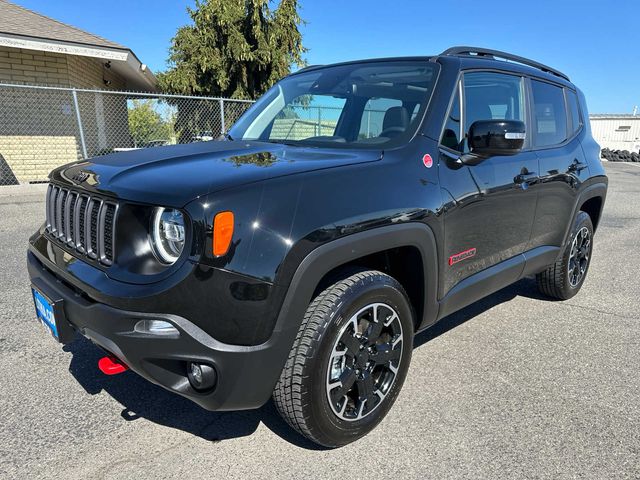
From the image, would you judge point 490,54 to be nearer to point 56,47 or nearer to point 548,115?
point 548,115

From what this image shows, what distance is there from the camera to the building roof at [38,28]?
10.9 meters

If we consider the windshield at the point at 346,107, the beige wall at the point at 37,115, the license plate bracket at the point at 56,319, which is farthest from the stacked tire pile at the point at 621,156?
the license plate bracket at the point at 56,319

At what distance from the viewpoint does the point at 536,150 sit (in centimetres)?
355

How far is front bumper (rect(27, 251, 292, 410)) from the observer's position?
1.87 m

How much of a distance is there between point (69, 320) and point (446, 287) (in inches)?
76.0

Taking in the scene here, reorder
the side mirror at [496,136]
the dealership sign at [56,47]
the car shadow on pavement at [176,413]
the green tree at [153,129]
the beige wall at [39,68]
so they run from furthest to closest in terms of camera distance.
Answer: the green tree at [153,129], the beige wall at [39,68], the dealership sign at [56,47], the side mirror at [496,136], the car shadow on pavement at [176,413]

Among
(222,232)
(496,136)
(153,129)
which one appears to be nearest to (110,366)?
(222,232)

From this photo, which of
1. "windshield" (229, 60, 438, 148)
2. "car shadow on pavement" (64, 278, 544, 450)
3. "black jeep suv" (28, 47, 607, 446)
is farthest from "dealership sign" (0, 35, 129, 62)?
"car shadow on pavement" (64, 278, 544, 450)

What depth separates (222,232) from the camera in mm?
1833

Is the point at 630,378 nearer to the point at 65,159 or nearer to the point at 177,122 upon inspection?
the point at 177,122

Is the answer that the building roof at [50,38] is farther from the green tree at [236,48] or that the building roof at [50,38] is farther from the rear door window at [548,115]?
the rear door window at [548,115]

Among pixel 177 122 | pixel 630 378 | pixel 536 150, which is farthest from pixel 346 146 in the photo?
pixel 177 122

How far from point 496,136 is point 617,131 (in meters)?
44.0

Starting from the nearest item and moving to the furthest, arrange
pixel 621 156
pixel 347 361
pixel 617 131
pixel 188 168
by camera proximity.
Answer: pixel 188 168 < pixel 347 361 < pixel 621 156 < pixel 617 131
